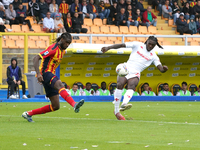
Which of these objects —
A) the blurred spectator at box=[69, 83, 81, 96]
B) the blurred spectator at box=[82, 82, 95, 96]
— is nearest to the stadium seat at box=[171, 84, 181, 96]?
the blurred spectator at box=[82, 82, 95, 96]

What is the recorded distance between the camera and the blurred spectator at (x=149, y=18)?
2673cm

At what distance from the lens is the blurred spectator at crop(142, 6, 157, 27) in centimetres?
2673

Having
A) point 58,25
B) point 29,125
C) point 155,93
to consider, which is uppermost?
point 58,25

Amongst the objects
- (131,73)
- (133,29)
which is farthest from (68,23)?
(131,73)

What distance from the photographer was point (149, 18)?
27.0 meters

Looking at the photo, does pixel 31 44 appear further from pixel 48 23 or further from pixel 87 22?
pixel 87 22

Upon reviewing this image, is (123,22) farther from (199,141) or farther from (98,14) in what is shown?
(199,141)

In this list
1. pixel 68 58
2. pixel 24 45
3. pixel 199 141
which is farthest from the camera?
pixel 24 45

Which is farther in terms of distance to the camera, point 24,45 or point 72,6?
point 72,6

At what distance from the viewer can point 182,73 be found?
20.7 meters

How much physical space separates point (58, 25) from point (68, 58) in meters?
4.26

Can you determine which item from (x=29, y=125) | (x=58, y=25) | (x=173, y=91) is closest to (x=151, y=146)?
(x=29, y=125)

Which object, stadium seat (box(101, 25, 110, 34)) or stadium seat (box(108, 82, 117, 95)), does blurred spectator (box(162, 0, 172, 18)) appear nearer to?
stadium seat (box(101, 25, 110, 34))

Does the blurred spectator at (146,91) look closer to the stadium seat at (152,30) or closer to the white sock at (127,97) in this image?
the stadium seat at (152,30)
